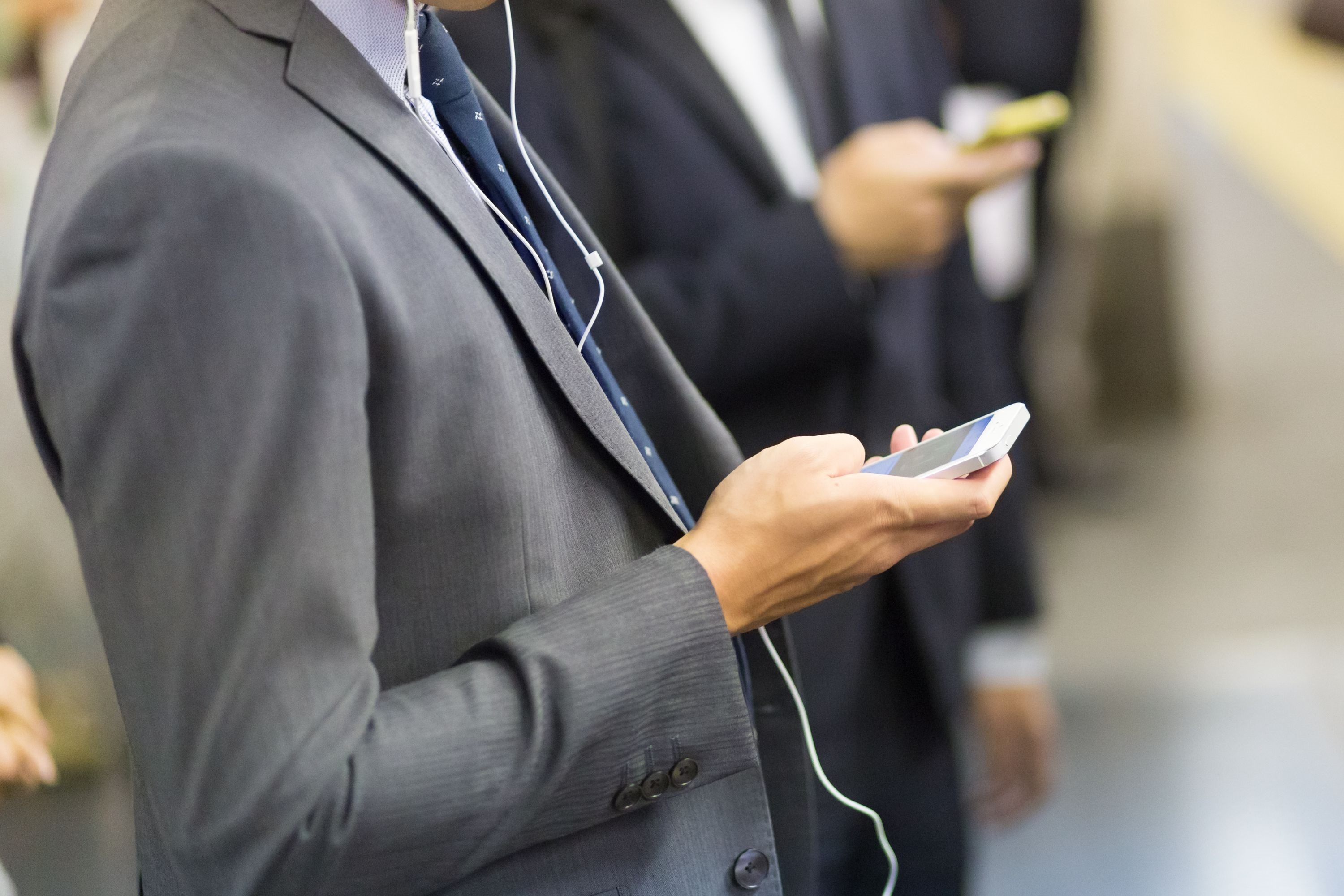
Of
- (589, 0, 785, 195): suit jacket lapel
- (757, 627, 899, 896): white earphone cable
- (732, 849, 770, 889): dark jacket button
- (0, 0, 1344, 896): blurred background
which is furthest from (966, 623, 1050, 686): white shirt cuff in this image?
(732, 849, 770, 889): dark jacket button

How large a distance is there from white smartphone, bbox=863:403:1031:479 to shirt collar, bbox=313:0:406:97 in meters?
0.32

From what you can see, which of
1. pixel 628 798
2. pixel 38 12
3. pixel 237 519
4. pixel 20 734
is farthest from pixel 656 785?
pixel 38 12

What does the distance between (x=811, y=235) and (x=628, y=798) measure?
0.74m

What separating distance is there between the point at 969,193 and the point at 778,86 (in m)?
0.22

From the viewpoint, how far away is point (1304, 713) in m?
A: 2.45

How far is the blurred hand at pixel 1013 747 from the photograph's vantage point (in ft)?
4.87

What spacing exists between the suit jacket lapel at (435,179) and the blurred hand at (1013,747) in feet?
3.00

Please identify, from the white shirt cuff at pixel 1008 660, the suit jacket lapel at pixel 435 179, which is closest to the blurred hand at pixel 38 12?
the suit jacket lapel at pixel 435 179

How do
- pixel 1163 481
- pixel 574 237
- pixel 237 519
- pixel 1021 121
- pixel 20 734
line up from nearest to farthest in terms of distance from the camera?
pixel 237 519 < pixel 574 237 < pixel 20 734 < pixel 1021 121 < pixel 1163 481

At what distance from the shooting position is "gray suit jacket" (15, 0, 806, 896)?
0.55 metres

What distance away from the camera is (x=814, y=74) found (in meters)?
1.30

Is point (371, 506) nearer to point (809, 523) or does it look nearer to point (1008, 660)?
point (809, 523)

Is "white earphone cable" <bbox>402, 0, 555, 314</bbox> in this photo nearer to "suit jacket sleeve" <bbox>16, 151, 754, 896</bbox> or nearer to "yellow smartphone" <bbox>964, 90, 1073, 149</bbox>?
"suit jacket sleeve" <bbox>16, 151, 754, 896</bbox>

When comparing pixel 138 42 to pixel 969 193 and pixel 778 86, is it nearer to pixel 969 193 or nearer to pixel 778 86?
pixel 778 86
